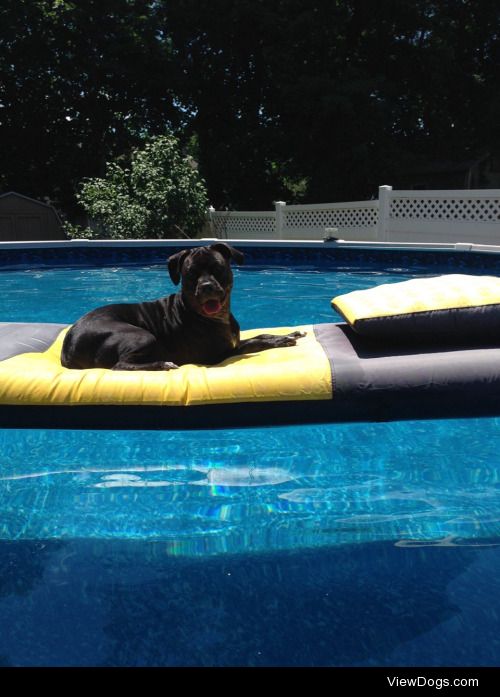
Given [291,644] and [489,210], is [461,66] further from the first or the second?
[291,644]

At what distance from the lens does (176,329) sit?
3609mm

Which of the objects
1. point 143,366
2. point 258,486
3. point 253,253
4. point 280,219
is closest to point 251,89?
point 280,219

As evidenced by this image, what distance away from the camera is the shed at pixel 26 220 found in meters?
17.2

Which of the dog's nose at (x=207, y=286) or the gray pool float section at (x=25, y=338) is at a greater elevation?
the dog's nose at (x=207, y=286)

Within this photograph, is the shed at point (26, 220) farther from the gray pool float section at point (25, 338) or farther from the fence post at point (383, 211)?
the gray pool float section at point (25, 338)

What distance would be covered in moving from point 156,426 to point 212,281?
0.94 m

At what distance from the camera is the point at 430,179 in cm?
2920

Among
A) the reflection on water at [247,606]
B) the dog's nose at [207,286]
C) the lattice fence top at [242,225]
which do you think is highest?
the dog's nose at [207,286]

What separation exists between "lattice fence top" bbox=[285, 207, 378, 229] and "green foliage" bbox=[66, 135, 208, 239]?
297 cm

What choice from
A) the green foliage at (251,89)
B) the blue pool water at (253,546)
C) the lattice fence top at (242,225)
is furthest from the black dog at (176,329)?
the green foliage at (251,89)

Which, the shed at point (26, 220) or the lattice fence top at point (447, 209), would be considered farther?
the shed at point (26, 220)

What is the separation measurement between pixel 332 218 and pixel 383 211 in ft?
6.27

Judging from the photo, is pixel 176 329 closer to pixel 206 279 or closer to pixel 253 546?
pixel 206 279
